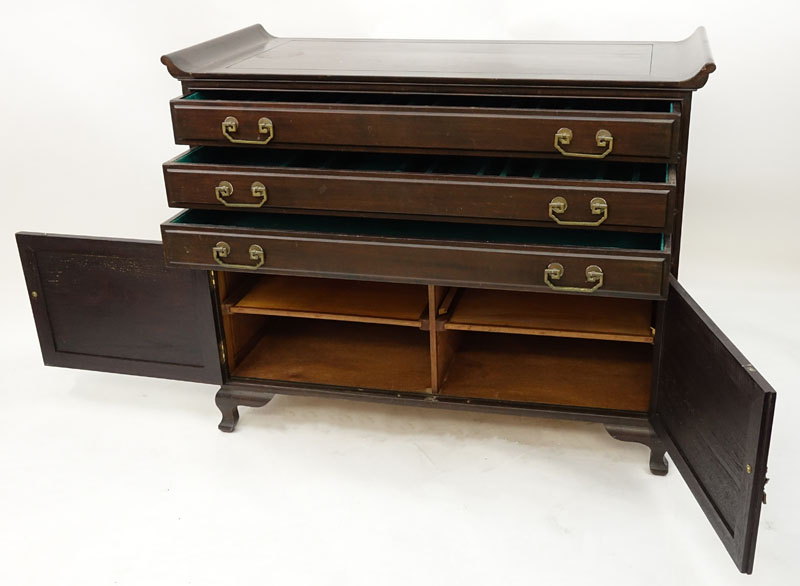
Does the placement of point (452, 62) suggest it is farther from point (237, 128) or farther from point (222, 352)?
point (222, 352)

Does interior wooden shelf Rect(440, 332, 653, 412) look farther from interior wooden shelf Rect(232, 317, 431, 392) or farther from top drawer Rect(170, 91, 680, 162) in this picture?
top drawer Rect(170, 91, 680, 162)

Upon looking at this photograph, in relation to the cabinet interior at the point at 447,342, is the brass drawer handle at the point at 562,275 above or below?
above

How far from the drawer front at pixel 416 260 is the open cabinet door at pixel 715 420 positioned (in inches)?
6.1

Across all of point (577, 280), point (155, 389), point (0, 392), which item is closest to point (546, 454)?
point (577, 280)

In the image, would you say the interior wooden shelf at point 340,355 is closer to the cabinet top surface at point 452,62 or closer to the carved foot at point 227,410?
the carved foot at point 227,410

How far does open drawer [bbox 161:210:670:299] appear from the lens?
8.40 ft

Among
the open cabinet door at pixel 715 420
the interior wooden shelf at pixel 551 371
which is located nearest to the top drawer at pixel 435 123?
the open cabinet door at pixel 715 420

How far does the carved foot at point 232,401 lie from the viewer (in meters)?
3.06

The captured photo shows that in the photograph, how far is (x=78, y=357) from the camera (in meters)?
3.15

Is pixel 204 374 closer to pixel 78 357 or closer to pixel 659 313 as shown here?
pixel 78 357

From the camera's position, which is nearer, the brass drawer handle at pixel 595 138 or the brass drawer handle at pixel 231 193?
the brass drawer handle at pixel 595 138

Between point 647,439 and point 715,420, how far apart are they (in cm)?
43

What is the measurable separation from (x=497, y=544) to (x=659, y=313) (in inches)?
27.0

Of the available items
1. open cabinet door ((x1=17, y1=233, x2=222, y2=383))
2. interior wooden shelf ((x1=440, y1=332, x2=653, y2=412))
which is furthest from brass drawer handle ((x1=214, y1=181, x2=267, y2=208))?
interior wooden shelf ((x1=440, y1=332, x2=653, y2=412))
